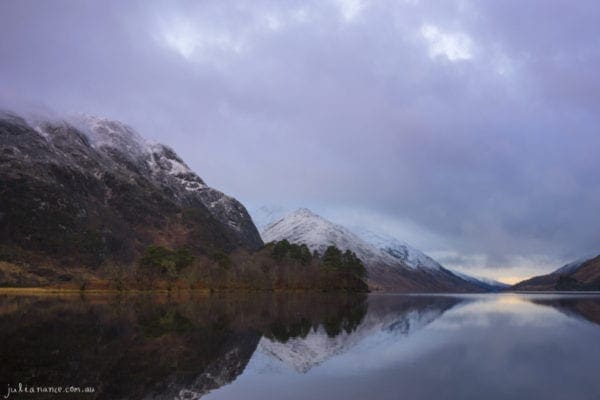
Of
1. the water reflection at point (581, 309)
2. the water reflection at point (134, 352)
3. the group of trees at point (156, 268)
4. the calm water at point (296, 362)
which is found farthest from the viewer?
the group of trees at point (156, 268)

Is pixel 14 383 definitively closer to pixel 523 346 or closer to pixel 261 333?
pixel 261 333

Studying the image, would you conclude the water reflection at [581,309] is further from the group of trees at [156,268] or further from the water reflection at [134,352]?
the group of trees at [156,268]

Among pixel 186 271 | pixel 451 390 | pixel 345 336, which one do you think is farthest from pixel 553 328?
pixel 186 271

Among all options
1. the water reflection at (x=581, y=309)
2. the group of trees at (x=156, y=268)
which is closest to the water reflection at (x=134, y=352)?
the water reflection at (x=581, y=309)

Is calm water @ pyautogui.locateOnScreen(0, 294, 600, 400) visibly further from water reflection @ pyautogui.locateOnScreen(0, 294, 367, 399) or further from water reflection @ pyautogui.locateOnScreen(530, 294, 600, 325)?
water reflection @ pyautogui.locateOnScreen(530, 294, 600, 325)

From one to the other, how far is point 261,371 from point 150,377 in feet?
20.9

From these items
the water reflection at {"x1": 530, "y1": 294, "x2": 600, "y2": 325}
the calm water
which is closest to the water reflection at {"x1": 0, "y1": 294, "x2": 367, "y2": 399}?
the calm water

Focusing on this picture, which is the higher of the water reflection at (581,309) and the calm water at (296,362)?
the water reflection at (581,309)

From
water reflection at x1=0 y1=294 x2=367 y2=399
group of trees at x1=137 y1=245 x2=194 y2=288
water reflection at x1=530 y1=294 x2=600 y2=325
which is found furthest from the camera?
group of trees at x1=137 y1=245 x2=194 y2=288

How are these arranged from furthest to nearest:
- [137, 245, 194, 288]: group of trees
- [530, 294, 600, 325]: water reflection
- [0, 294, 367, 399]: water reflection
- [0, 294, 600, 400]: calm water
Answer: [137, 245, 194, 288]: group of trees, [530, 294, 600, 325]: water reflection, [0, 294, 367, 399]: water reflection, [0, 294, 600, 400]: calm water

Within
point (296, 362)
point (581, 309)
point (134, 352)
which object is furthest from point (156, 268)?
point (296, 362)

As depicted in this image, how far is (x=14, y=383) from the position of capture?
23.3 metres

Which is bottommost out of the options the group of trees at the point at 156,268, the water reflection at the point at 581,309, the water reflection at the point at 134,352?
the water reflection at the point at 134,352

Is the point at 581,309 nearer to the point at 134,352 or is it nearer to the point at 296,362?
the point at 296,362
